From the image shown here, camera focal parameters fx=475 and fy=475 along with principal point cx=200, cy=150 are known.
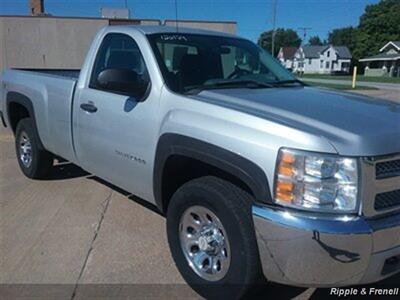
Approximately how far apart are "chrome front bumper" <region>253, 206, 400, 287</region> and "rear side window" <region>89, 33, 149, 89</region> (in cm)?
193

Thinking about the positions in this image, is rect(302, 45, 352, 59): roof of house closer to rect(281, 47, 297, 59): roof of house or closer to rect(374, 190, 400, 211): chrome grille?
rect(281, 47, 297, 59): roof of house

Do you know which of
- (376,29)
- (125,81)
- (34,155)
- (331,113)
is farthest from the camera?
(376,29)

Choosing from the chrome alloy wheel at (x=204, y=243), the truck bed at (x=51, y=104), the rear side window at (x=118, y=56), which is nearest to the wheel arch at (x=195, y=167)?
the chrome alloy wheel at (x=204, y=243)

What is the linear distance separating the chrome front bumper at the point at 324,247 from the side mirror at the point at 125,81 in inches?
61.3

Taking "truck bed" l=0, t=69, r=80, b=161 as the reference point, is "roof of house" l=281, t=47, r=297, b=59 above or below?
below

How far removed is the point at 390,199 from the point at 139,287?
190 cm

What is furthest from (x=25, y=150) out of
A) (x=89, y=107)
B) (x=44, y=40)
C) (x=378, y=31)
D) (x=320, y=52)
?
(x=320, y=52)

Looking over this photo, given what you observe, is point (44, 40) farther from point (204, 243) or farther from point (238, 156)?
point (238, 156)

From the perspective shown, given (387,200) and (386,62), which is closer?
(387,200)

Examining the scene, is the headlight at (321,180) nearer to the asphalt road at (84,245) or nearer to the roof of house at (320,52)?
the asphalt road at (84,245)

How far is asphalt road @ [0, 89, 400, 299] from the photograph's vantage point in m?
3.55

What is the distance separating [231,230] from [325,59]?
107 meters

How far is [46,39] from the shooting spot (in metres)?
24.8

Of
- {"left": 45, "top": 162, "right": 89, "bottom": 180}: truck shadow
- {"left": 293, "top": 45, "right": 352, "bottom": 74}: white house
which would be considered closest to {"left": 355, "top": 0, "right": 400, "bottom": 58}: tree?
{"left": 293, "top": 45, "right": 352, "bottom": 74}: white house
